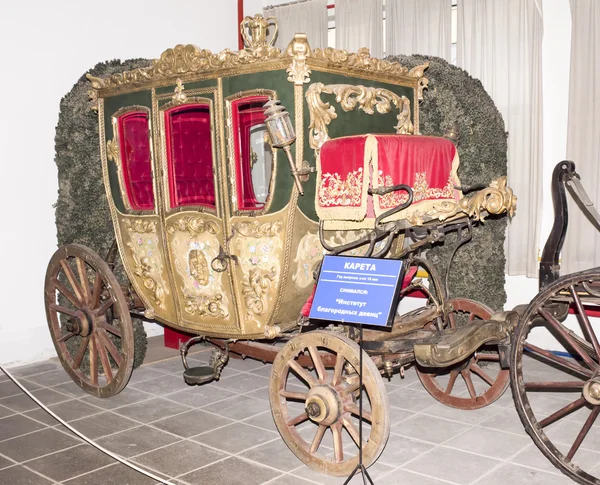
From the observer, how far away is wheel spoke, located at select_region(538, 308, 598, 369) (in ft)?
11.0

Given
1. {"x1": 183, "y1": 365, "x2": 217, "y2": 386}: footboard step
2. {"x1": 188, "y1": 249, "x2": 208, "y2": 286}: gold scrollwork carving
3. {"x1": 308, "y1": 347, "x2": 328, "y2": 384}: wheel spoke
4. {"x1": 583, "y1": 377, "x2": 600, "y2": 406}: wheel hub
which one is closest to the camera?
{"x1": 583, "y1": 377, "x2": 600, "y2": 406}: wheel hub

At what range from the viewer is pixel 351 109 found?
398 centimetres

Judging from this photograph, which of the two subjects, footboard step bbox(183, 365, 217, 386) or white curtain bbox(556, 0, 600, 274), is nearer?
footboard step bbox(183, 365, 217, 386)

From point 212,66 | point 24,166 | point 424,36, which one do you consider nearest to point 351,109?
point 212,66

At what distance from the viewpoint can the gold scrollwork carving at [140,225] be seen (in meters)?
4.54

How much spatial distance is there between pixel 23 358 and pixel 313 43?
3.89 metres

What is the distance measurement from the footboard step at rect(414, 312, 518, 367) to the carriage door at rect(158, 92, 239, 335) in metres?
1.22

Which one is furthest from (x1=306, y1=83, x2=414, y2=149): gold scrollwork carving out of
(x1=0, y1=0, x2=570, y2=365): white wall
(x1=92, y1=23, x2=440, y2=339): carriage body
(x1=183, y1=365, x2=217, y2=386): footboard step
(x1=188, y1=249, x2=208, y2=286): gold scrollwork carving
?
(x1=0, y1=0, x2=570, y2=365): white wall

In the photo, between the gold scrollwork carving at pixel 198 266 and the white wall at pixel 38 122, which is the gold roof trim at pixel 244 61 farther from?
the white wall at pixel 38 122

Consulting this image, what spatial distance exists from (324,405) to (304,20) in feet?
15.3

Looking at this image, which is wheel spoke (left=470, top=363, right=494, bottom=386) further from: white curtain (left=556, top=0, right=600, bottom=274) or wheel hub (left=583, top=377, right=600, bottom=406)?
white curtain (left=556, top=0, right=600, bottom=274)

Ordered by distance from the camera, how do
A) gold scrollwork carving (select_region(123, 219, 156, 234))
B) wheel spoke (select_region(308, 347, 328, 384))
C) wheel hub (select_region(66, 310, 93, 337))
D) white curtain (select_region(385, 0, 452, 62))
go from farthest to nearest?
white curtain (select_region(385, 0, 452, 62))
wheel hub (select_region(66, 310, 93, 337))
gold scrollwork carving (select_region(123, 219, 156, 234))
wheel spoke (select_region(308, 347, 328, 384))

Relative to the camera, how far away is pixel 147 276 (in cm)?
468

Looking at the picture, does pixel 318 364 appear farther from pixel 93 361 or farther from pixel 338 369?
pixel 93 361
